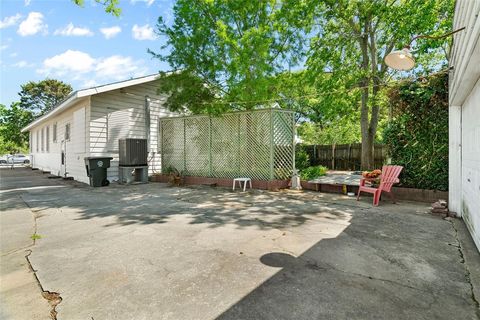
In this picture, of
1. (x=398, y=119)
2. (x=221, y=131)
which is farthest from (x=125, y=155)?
(x=398, y=119)

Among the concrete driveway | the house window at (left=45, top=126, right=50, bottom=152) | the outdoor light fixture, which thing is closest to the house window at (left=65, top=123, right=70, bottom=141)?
the house window at (left=45, top=126, right=50, bottom=152)

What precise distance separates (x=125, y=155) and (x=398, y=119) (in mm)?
8932

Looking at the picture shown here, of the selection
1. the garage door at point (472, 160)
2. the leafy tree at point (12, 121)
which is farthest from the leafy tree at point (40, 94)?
the garage door at point (472, 160)

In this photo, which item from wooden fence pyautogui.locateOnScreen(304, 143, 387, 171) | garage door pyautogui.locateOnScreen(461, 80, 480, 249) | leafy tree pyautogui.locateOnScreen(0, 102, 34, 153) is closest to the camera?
garage door pyautogui.locateOnScreen(461, 80, 480, 249)

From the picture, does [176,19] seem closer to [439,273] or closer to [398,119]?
[398,119]

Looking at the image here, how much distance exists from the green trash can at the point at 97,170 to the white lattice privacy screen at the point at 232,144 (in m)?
2.28

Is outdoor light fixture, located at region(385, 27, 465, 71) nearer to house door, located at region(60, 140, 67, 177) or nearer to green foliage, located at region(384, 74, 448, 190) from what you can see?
green foliage, located at region(384, 74, 448, 190)

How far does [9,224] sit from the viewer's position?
458 cm

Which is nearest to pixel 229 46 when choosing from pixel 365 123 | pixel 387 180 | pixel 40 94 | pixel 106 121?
pixel 106 121

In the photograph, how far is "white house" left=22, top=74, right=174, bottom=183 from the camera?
9.94 meters

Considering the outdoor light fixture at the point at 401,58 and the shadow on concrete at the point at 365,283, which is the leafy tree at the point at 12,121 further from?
the outdoor light fixture at the point at 401,58

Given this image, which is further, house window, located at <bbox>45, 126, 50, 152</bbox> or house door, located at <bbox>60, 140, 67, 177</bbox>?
house window, located at <bbox>45, 126, 50, 152</bbox>

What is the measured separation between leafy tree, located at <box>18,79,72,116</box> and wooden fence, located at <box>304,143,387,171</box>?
115 ft

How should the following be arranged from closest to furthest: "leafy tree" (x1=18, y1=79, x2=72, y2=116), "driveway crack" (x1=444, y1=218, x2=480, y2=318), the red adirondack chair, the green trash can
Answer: "driveway crack" (x1=444, y1=218, x2=480, y2=318) → the red adirondack chair → the green trash can → "leafy tree" (x1=18, y1=79, x2=72, y2=116)
